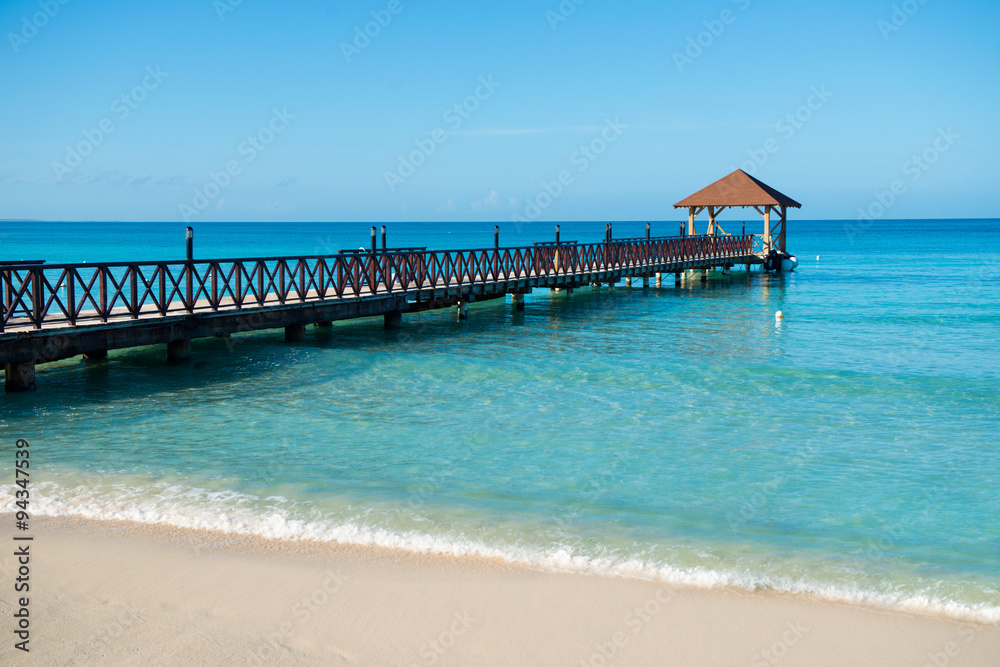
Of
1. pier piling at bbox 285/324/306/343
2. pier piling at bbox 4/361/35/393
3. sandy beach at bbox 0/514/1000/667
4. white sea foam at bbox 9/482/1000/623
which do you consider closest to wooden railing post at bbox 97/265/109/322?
pier piling at bbox 4/361/35/393

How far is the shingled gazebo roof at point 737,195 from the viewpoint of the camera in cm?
4084

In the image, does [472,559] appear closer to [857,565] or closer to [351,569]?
[351,569]

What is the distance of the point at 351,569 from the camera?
6434 mm

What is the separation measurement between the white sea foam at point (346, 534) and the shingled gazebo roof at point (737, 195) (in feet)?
119

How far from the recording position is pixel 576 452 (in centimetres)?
999

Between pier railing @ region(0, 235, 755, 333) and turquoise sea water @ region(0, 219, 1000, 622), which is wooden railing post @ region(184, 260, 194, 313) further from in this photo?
turquoise sea water @ region(0, 219, 1000, 622)

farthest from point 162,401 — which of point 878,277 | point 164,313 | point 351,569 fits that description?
point 878,277

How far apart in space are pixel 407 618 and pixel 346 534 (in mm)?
1684

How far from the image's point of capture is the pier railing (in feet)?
44.3

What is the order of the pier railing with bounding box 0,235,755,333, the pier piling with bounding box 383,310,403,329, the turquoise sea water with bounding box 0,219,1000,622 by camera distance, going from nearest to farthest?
the turquoise sea water with bounding box 0,219,1000,622, the pier railing with bounding box 0,235,755,333, the pier piling with bounding box 383,310,403,329

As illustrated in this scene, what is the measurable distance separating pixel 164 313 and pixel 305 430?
5.62 m

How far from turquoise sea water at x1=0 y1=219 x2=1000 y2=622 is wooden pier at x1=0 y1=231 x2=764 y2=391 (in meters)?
0.73

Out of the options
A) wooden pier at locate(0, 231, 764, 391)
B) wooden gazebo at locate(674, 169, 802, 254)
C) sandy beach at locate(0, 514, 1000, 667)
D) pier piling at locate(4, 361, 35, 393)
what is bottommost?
sandy beach at locate(0, 514, 1000, 667)

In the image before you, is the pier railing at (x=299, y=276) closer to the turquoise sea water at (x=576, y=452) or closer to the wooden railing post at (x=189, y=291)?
the wooden railing post at (x=189, y=291)
